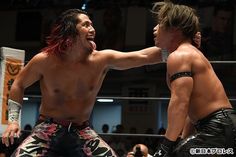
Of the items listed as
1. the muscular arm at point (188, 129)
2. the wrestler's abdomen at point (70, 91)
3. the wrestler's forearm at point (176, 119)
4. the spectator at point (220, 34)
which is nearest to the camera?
the wrestler's forearm at point (176, 119)

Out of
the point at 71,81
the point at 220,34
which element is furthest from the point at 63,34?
the point at 220,34

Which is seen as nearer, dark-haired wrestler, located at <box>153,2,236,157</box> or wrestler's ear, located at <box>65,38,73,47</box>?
dark-haired wrestler, located at <box>153,2,236,157</box>

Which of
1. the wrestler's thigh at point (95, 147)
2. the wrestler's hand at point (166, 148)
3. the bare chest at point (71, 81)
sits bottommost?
the wrestler's thigh at point (95, 147)

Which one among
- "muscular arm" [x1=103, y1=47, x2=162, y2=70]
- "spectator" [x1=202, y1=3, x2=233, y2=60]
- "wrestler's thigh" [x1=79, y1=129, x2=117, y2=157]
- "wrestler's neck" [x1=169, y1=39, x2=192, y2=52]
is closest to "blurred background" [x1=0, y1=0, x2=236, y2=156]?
"spectator" [x1=202, y1=3, x2=233, y2=60]

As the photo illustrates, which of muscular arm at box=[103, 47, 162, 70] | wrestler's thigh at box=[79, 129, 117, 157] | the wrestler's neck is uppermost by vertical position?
the wrestler's neck

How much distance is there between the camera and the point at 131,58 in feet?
8.37

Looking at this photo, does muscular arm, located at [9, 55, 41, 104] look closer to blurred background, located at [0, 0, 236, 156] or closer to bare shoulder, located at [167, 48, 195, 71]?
bare shoulder, located at [167, 48, 195, 71]

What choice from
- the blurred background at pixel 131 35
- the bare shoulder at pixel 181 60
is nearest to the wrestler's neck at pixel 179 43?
the bare shoulder at pixel 181 60

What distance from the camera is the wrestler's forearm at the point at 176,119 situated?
190 centimetres

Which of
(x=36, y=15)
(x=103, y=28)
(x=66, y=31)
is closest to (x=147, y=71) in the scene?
(x=103, y=28)

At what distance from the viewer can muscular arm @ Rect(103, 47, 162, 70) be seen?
2.54m

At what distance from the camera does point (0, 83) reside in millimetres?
3346

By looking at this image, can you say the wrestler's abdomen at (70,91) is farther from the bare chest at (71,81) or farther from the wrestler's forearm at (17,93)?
the wrestler's forearm at (17,93)

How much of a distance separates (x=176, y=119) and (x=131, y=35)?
6.61m
